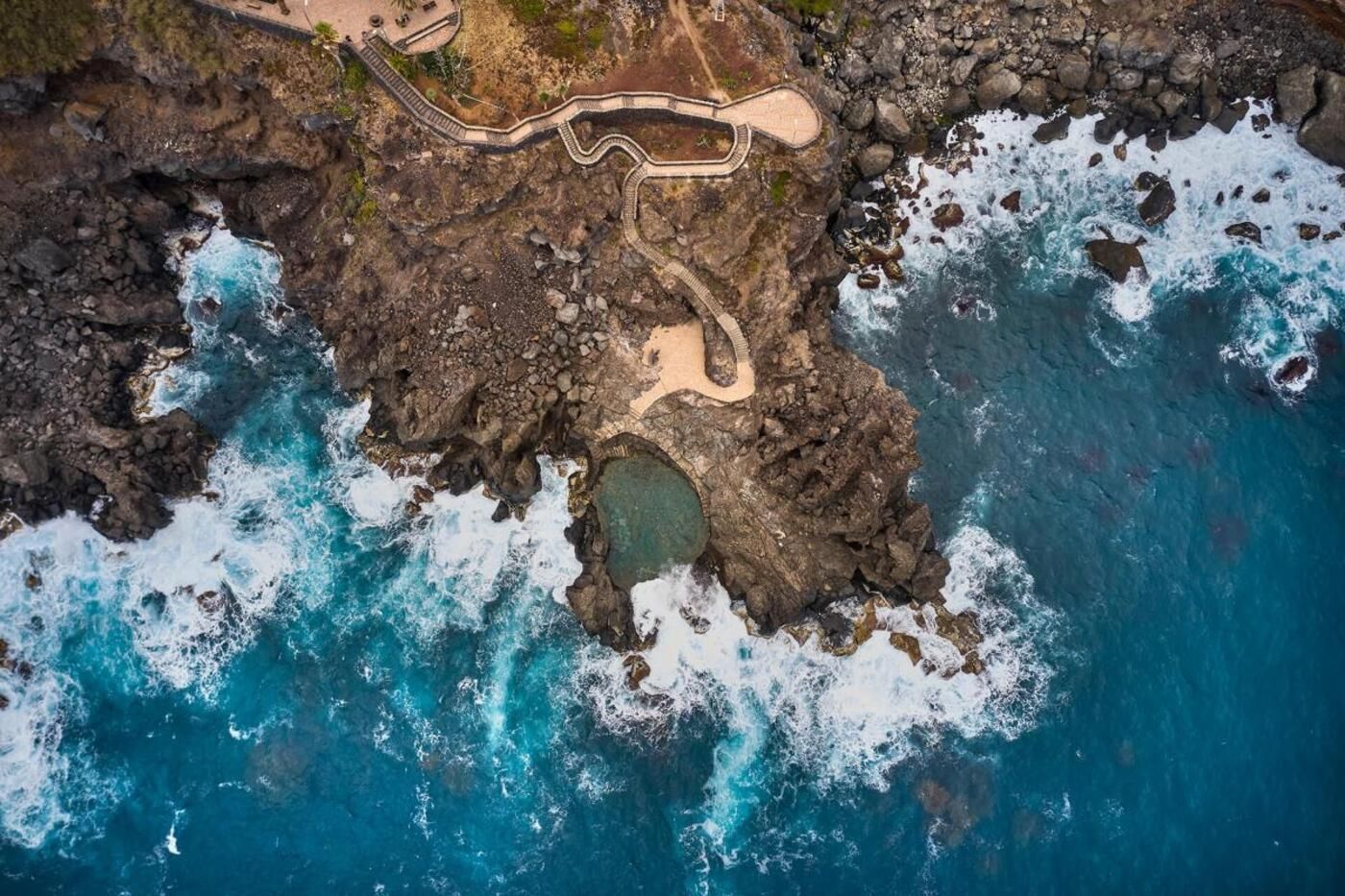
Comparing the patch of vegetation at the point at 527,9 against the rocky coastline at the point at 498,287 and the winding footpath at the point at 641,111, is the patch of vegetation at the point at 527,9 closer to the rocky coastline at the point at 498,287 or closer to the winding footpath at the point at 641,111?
the winding footpath at the point at 641,111

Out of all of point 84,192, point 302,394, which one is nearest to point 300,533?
point 302,394

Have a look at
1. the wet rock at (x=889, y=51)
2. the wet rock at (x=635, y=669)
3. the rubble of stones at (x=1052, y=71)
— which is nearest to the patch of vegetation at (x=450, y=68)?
the rubble of stones at (x=1052, y=71)

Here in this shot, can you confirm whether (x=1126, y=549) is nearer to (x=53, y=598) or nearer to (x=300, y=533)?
(x=300, y=533)

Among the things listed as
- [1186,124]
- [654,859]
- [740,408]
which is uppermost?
[1186,124]

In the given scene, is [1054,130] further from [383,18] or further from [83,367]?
[83,367]

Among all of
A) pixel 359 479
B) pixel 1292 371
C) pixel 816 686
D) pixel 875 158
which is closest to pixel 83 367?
pixel 359 479

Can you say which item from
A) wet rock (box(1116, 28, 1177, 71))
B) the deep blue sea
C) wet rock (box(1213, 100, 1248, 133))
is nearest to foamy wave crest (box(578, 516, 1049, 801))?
the deep blue sea
